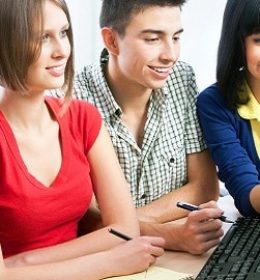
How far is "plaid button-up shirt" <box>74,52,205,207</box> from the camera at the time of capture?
1665 millimetres

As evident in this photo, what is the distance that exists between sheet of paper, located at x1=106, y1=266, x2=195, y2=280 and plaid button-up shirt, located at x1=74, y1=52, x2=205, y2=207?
0.45 m

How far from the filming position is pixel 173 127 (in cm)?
172

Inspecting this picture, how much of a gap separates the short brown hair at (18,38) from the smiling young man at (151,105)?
15.4 inches

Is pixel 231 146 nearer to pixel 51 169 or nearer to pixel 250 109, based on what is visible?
pixel 250 109

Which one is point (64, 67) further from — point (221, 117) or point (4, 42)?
point (221, 117)

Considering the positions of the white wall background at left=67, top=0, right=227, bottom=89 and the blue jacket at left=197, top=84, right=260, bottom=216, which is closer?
→ the blue jacket at left=197, top=84, right=260, bottom=216

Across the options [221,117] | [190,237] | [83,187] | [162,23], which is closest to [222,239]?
[190,237]

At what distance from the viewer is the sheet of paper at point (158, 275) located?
1200 mm

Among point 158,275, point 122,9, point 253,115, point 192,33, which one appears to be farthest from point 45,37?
point 192,33

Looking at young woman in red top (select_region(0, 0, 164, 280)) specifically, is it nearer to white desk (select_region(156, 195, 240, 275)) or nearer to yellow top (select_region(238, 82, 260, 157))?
white desk (select_region(156, 195, 240, 275))

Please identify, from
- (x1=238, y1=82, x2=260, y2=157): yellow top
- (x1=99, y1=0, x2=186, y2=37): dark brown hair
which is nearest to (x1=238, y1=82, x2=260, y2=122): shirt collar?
(x1=238, y1=82, x2=260, y2=157): yellow top

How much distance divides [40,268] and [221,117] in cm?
72

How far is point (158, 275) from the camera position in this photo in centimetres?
123

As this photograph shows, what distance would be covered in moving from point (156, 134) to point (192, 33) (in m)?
0.82
